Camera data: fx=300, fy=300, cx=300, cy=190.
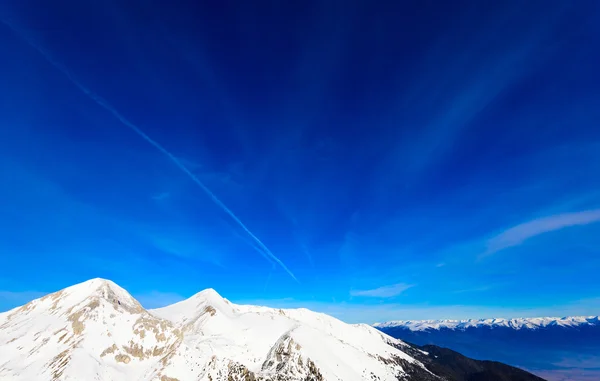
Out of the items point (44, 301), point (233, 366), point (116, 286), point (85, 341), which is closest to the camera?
point (85, 341)

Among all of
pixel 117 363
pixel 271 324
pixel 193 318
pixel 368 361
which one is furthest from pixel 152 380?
pixel 368 361

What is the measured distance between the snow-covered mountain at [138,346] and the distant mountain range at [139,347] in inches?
14.9

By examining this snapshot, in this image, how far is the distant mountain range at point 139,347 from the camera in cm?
11881

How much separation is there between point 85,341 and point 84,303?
30903 mm

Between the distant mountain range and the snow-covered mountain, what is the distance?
38cm

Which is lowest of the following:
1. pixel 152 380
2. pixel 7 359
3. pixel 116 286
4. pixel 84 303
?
pixel 152 380

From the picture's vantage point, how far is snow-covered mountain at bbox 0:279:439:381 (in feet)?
390

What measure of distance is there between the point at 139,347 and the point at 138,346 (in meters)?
0.73

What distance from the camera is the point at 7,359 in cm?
11712

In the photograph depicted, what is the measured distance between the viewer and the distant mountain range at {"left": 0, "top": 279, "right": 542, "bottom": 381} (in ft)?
390

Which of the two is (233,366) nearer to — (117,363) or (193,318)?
(117,363)

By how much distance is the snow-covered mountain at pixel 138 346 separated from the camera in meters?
119

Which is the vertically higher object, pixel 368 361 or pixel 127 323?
pixel 127 323

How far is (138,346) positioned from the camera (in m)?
139
